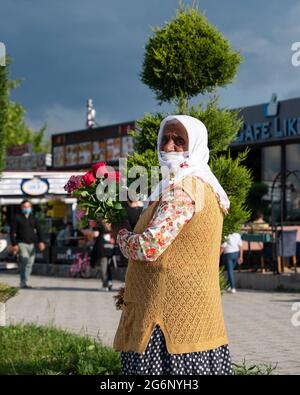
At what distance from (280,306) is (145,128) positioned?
775 centimetres

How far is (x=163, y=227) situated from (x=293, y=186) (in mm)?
25467

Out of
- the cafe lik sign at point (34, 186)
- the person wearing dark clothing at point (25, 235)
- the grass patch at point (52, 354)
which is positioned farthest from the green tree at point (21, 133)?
the grass patch at point (52, 354)

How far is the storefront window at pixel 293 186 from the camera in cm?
2866

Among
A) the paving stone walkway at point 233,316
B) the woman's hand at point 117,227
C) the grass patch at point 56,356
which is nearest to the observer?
the woman's hand at point 117,227

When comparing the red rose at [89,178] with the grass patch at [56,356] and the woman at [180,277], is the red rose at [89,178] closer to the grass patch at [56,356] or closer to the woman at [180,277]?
the woman at [180,277]

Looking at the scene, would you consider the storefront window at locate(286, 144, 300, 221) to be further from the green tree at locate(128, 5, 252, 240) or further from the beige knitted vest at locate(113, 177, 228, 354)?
the beige knitted vest at locate(113, 177, 228, 354)

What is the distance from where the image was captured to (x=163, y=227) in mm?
4008

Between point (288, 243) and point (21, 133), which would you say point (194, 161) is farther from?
point (21, 133)

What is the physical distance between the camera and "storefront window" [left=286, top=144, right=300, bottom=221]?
2866cm

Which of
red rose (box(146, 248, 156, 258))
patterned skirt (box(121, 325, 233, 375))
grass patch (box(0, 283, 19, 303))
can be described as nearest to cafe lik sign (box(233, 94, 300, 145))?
grass patch (box(0, 283, 19, 303))

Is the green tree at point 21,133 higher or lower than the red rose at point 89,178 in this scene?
higher

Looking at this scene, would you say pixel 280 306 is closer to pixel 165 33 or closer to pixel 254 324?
pixel 254 324

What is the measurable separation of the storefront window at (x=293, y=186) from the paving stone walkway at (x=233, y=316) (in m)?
11.7
